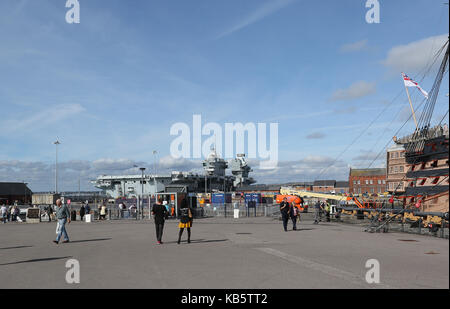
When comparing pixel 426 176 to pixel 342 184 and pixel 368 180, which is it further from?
pixel 342 184

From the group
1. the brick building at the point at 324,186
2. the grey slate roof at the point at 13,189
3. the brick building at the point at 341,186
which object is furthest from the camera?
the brick building at the point at 324,186

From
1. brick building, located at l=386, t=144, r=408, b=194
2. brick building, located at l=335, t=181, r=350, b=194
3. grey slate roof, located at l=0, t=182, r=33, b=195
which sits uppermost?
brick building, located at l=386, t=144, r=408, b=194

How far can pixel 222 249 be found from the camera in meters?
12.4

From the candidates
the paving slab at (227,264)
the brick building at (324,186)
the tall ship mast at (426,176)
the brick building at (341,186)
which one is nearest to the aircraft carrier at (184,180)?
the brick building at (324,186)

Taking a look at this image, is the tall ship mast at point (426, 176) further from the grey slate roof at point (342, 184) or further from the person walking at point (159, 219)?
the grey slate roof at point (342, 184)

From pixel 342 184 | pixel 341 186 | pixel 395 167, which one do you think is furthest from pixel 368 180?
pixel 395 167

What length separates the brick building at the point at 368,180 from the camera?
96.8m

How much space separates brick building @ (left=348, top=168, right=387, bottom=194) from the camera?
96750 millimetres

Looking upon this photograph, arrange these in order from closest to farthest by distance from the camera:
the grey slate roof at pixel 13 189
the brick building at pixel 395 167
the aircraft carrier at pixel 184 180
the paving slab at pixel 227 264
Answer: the paving slab at pixel 227 264
the brick building at pixel 395 167
the aircraft carrier at pixel 184 180
the grey slate roof at pixel 13 189

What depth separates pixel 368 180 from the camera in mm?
98625

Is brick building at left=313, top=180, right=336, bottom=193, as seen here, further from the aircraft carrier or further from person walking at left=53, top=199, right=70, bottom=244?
person walking at left=53, top=199, right=70, bottom=244

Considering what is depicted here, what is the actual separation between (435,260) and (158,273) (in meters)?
7.30

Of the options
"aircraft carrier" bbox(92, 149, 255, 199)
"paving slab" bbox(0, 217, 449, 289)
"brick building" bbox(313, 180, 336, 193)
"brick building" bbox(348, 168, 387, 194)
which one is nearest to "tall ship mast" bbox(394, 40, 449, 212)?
"paving slab" bbox(0, 217, 449, 289)

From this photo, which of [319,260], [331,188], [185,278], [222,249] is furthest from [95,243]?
[331,188]
